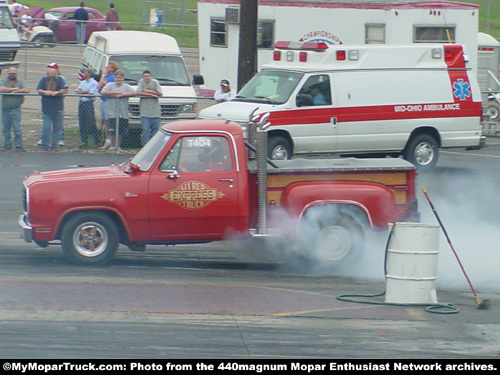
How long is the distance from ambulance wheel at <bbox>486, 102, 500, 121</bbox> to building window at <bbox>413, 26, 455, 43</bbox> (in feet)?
10.3

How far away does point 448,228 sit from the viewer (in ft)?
41.5

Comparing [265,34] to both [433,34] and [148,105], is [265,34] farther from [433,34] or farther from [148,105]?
[148,105]

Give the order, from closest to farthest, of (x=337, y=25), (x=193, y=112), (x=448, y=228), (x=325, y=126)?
1. (x=448, y=228)
2. (x=325, y=126)
3. (x=193, y=112)
4. (x=337, y=25)

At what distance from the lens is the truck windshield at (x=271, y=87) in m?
17.9

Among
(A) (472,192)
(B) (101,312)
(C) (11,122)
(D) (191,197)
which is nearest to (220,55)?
(C) (11,122)

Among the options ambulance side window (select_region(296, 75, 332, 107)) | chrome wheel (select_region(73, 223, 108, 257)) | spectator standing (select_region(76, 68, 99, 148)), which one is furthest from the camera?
spectator standing (select_region(76, 68, 99, 148))

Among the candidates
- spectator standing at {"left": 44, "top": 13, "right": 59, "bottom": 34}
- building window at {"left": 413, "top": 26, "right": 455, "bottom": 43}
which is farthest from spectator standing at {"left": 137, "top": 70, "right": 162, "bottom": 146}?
spectator standing at {"left": 44, "top": 13, "right": 59, "bottom": 34}

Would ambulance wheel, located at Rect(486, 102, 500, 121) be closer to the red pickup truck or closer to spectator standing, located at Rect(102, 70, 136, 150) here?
spectator standing, located at Rect(102, 70, 136, 150)

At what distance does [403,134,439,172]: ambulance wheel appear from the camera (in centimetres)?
1894

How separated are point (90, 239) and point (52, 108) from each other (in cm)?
983

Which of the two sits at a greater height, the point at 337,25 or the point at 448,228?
the point at 337,25

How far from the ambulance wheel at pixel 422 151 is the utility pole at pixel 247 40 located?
176 inches

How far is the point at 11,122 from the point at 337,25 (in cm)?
882
